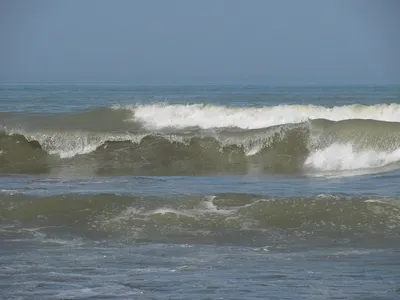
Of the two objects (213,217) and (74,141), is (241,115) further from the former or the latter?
(213,217)

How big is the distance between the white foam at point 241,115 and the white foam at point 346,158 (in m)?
6.64

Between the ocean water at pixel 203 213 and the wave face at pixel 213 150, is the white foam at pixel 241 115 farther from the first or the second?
the ocean water at pixel 203 213

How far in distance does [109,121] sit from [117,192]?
14318mm

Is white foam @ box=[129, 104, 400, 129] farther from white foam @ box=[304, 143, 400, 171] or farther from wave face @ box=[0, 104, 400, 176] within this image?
white foam @ box=[304, 143, 400, 171]

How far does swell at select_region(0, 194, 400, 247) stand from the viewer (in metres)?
11.0

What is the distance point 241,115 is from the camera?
2733cm

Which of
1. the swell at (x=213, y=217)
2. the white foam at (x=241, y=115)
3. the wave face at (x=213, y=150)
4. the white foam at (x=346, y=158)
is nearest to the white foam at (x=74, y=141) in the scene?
the wave face at (x=213, y=150)

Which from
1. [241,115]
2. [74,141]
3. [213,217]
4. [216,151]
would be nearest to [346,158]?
[216,151]

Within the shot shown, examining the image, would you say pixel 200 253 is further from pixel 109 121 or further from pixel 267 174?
pixel 109 121

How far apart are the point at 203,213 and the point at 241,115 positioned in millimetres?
Result: 15479

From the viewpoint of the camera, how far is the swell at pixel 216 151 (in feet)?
62.3

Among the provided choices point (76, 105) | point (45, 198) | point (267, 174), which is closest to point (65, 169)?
point (267, 174)

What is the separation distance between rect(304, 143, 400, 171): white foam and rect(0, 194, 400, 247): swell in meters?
5.98

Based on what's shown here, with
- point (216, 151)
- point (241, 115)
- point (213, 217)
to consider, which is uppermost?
point (241, 115)
